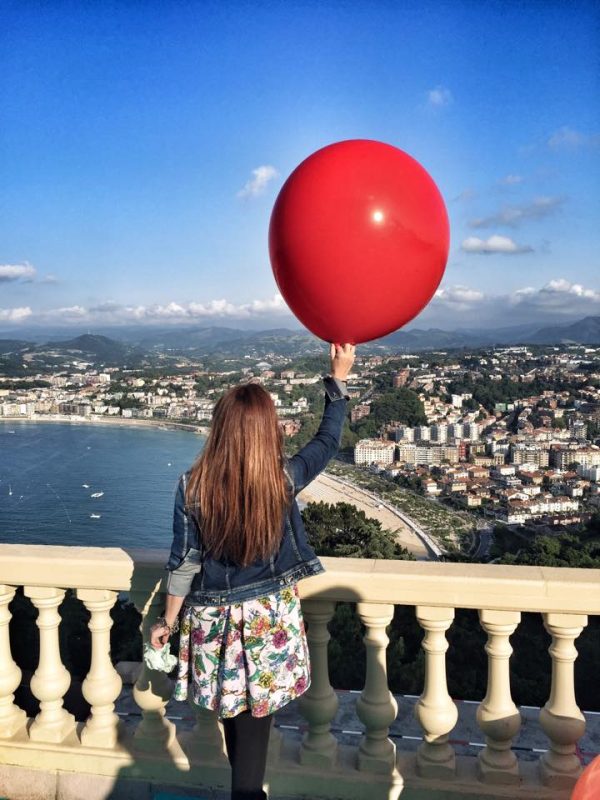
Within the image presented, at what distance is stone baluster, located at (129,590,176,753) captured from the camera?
6.22 feet

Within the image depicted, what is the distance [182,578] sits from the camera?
1.54 meters

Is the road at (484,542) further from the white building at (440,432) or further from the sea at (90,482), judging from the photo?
the white building at (440,432)

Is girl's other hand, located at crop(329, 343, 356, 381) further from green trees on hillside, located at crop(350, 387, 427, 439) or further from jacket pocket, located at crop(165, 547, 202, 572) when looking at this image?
green trees on hillside, located at crop(350, 387, 427, 439)

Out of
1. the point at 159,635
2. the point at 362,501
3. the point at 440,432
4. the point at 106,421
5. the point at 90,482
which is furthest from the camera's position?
the point at 106,421

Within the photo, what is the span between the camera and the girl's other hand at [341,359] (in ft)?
5.84

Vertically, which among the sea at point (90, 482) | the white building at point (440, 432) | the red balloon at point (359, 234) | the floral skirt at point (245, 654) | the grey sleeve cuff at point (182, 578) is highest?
the red balloon at point (359, 234)

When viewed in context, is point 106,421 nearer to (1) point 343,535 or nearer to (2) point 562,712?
(1) point 343,535

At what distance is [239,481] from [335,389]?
0.40m

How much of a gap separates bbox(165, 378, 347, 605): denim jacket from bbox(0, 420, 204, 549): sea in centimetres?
2681

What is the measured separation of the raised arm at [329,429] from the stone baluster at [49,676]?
2.88ft

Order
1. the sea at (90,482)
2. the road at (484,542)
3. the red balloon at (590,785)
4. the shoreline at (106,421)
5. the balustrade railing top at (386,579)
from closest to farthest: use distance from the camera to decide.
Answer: the red balloon at (590,785) < the balustrade railing top at (386,579) < the road at (484,542) < the sea at (90,482) < the shoreline at (106,421)

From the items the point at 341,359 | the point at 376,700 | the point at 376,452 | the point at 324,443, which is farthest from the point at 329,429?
the point at 376,452

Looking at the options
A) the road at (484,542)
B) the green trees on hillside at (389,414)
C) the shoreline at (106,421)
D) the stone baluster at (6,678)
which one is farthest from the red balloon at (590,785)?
the shoreline at (106,421)

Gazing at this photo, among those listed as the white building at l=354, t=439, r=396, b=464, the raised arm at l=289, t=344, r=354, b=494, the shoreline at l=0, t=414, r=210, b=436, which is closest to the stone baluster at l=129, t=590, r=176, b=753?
the raised arm at l=289, t=344, r=354, b=494
